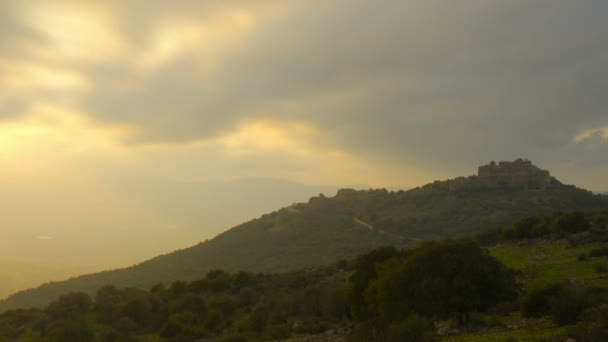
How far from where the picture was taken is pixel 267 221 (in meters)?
129

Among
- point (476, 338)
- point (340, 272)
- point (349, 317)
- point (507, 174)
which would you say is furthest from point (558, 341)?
point (507, 174)

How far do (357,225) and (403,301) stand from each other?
288ft

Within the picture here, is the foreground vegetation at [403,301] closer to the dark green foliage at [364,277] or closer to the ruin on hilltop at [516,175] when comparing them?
the dark green foliage at [364,277]

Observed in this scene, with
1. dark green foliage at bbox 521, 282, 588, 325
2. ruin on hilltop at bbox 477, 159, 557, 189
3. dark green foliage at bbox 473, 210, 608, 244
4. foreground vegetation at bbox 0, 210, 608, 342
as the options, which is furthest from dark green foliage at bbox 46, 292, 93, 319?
ruin on hilltop at bbox 477, 159, 557, 189

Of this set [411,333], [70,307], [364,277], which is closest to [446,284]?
[411,333]

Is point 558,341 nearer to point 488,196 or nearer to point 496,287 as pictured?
point 496,287

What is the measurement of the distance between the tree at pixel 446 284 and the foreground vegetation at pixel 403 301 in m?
0.05

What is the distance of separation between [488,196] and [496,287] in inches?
3962

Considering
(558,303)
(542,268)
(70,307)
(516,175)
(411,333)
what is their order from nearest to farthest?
1. (411,333)
2. (558,303)
3. (542,268)
4. (70,307)
5. (516,175)

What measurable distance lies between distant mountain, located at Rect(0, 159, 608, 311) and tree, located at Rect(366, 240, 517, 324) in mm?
58703

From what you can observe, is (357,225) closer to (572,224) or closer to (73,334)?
(572,224)

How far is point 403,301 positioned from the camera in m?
22.7

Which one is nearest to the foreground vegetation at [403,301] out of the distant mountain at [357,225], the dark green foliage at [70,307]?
the dark green foliage at [70,307]

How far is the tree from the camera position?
72.3 feet
